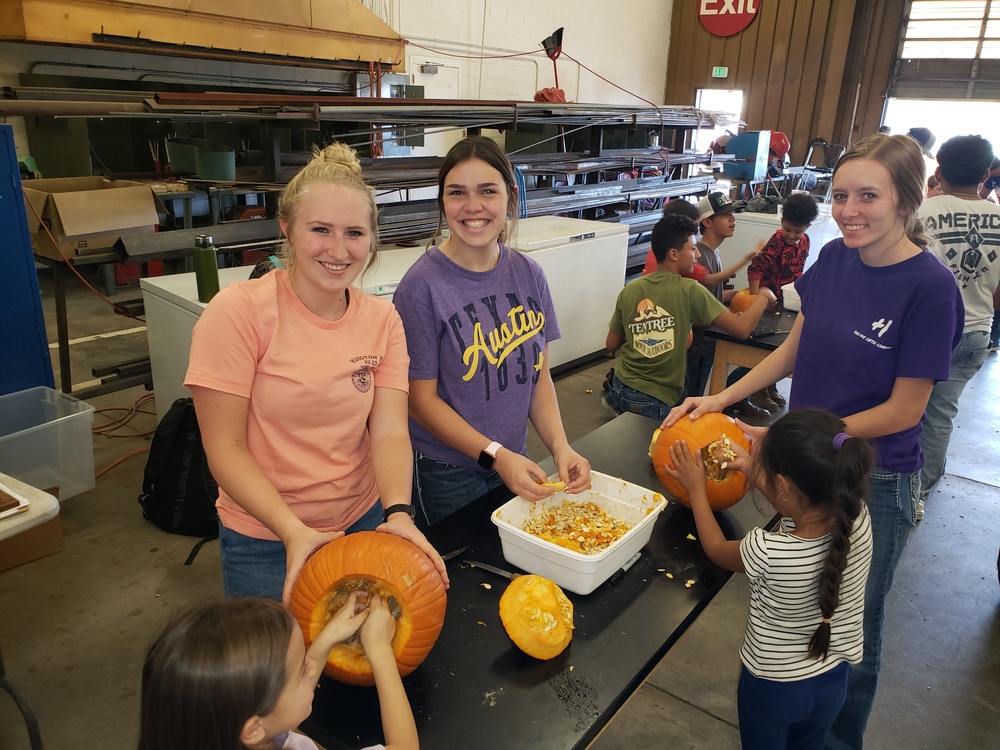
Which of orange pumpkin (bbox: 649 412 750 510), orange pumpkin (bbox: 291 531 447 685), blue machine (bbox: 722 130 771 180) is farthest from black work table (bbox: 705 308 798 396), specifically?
blue machine (bbox: 722 130 771 180)

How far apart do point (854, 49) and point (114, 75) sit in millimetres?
10640

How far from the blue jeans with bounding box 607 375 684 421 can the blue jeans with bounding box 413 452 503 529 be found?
142 cm

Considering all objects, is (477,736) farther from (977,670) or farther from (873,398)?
(977,670)

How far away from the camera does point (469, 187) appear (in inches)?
70.4

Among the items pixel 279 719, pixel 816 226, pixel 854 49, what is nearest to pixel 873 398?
pixel 279 719

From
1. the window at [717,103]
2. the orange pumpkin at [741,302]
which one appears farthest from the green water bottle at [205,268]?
the window at [717,103]

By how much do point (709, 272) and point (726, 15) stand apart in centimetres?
1030

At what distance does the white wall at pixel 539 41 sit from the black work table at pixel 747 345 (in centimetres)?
628

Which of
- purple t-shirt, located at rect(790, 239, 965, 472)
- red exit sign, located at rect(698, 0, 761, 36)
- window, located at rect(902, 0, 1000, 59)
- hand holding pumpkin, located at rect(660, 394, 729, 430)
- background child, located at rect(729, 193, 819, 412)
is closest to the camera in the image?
purple t-shirt, located at rect(790, 239, 965, 472)

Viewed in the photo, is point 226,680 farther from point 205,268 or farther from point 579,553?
point 205,268

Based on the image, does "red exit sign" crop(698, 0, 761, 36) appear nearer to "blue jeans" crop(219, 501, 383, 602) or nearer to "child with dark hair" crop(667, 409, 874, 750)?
"child with dark hair" crop(667, 409, 874, 750)

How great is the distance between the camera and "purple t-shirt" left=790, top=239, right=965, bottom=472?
1729 mm

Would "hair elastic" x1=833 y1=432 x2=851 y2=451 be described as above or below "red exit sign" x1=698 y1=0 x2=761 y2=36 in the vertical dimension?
below

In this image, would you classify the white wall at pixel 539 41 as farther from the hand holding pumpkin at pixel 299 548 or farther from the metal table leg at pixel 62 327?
the hand holding pumpkin at pixel 299 548
